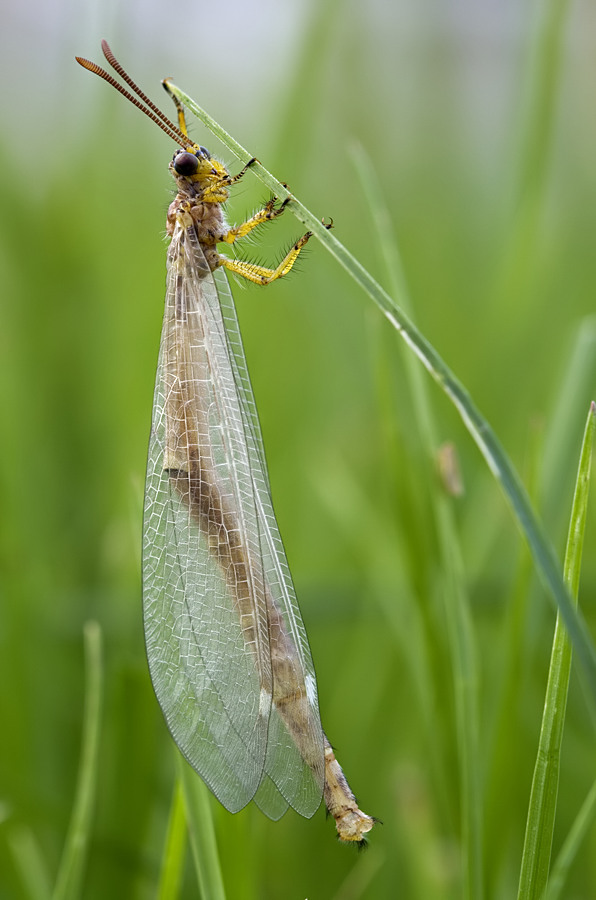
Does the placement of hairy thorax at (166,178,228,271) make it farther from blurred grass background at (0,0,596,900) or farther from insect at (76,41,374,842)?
blurred grass background at (0,0,596,900)

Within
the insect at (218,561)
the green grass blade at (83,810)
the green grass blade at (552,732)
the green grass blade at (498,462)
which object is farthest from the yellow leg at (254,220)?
the green grass blade at (552,732)

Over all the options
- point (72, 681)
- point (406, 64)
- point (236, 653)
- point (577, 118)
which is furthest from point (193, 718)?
point (406, 64)

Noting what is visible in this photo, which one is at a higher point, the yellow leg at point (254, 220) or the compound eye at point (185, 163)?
the compound eye at point (185, 163)

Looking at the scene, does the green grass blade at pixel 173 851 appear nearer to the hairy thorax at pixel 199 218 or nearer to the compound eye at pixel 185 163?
the hairy thorax at pixel 199 218

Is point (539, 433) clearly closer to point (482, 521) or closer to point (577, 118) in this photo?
point (482, 521)

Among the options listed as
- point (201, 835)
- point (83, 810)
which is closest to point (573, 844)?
point (201, 835)

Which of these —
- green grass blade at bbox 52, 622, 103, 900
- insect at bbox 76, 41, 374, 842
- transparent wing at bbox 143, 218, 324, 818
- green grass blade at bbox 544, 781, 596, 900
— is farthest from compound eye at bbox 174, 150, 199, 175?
green grass blade at bbox 544, 781, 596, 900

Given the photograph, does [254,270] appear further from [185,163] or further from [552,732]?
[552,732]
